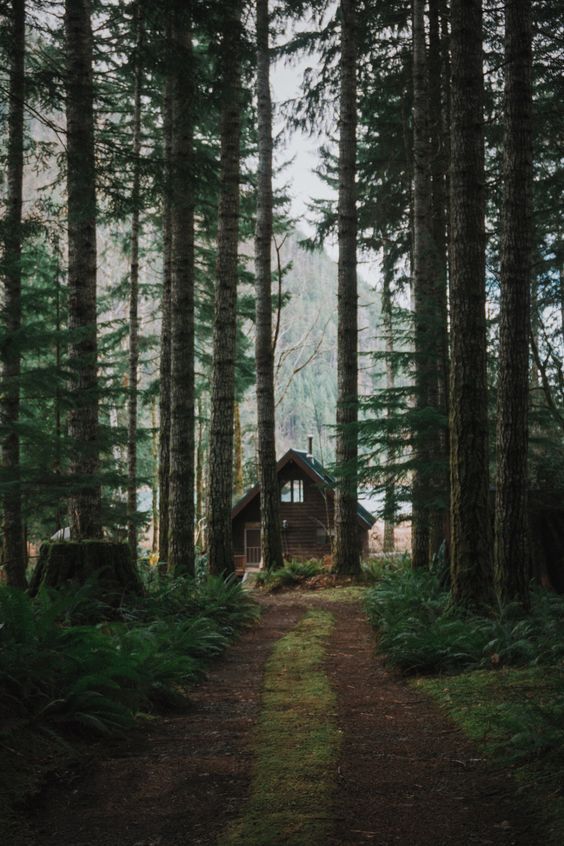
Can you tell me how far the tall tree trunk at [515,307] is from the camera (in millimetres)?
7531

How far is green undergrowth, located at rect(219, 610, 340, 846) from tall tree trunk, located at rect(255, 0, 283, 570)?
917 centimetres

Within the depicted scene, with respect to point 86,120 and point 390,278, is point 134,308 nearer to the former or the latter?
point 390,278

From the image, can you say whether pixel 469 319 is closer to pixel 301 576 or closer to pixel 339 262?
pixel 339 262

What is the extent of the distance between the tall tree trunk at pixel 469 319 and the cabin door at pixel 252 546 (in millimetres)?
24035

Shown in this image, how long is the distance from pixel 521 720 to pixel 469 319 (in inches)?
196

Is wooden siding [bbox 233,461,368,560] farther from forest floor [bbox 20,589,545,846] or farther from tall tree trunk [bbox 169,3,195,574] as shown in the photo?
forest floor [bbox 20,589,545,846]

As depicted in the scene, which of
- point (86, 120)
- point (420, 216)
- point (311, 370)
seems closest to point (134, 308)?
point (420, 216)

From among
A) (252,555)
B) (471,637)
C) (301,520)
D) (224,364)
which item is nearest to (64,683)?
(471,637)

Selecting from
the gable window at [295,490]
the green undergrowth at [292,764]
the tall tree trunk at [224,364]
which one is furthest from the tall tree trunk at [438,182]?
the gable window at [295,490]

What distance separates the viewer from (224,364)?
12.4 m

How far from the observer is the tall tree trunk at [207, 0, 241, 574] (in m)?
12.4

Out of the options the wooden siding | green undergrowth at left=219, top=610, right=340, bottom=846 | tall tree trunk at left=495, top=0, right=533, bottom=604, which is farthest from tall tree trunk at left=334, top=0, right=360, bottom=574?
the wooden siding

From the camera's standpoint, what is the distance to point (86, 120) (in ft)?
29.0

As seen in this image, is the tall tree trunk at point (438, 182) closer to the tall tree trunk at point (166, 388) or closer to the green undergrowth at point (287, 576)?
the green undergrowth at point (287, 576)
